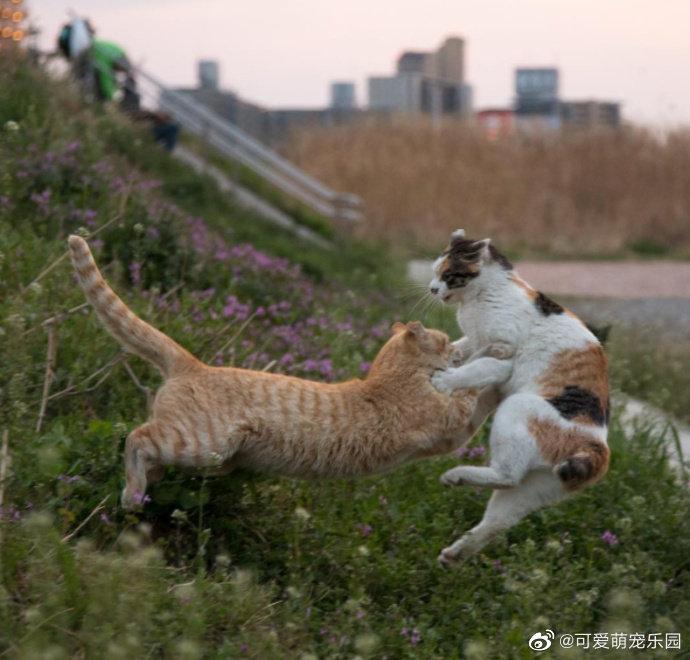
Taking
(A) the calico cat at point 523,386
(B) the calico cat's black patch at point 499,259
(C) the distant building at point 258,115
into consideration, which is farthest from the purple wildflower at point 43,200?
(C) the distant building at point 258,115

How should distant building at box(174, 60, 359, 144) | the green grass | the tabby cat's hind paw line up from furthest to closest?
distant building at box(174, 60, 359, 144) → the green grass → the tabby cat's hind paw

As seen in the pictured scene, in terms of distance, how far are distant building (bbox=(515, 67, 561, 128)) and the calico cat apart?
31.2m

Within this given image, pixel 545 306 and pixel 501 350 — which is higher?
pixel 545 306

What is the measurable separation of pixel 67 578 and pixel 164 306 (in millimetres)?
2994

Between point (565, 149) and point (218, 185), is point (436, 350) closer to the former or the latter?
point (218, 185)

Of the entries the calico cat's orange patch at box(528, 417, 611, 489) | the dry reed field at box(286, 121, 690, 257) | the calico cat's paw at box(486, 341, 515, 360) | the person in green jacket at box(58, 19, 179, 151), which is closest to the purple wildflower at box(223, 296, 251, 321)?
the calico cat's paw at box(486, 341, 515, 360)

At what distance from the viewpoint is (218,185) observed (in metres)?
14.7

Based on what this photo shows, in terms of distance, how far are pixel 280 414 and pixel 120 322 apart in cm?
75

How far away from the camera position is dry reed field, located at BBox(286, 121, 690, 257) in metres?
21.9

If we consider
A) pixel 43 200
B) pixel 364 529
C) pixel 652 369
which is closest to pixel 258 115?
pixel 652 369

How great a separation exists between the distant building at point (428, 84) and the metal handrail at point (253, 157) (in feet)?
36.7

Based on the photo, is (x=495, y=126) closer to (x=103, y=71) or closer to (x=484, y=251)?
(x=103, y=71)

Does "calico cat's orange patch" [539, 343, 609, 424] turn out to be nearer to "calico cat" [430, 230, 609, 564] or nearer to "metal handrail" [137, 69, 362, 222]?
"calico cat" [430, 230, 609, 564]

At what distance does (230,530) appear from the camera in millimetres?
5098
